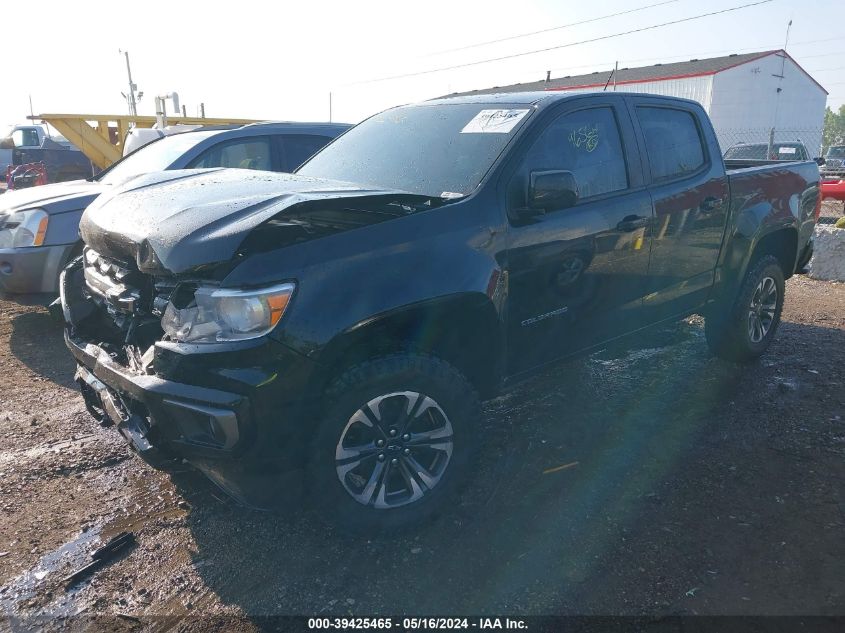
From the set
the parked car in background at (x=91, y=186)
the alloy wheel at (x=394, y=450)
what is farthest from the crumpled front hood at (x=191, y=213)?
the parked car in background at (x=91, y=186)

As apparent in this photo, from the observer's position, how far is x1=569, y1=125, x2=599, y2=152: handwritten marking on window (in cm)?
364

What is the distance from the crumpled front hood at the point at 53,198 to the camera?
218 inches

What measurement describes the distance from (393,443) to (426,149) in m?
1.74

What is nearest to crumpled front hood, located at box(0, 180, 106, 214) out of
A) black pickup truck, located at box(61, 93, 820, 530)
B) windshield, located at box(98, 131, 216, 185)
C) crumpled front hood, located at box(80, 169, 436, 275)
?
windshield, located at box(98, 131, 216, 185)

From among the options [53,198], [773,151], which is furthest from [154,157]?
[773,151]

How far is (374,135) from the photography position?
4184 millimetres

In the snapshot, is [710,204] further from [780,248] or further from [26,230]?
[26,230]

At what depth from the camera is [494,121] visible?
11.6 feet

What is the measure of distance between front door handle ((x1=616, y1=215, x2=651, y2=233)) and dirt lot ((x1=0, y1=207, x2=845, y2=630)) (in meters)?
0.81

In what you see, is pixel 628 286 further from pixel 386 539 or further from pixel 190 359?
pixel 190 359

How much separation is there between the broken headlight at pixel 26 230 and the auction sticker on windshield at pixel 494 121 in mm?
3929

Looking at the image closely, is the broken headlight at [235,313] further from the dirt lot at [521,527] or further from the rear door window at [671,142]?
the rear door window at [671,142]

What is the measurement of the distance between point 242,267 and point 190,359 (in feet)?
1.31

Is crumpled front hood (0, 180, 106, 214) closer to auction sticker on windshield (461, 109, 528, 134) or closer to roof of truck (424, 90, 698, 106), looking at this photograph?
roof of truck (424, 90, 698, 106)
